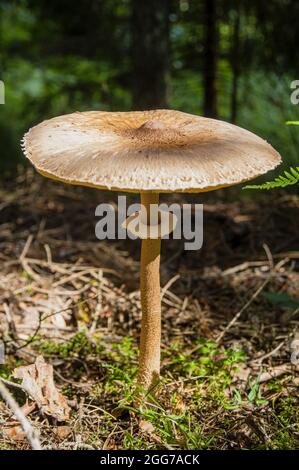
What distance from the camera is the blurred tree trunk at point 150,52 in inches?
235

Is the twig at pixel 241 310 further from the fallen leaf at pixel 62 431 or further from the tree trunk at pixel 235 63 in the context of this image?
the tree trunk at pixel 235 63

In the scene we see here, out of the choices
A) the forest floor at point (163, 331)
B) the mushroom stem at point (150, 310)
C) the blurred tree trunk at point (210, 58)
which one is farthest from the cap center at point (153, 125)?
the blurred tree trunk at point (210, 58)

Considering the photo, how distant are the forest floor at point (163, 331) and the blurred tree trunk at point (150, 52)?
145 cm

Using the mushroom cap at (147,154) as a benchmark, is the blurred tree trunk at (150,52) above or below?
above

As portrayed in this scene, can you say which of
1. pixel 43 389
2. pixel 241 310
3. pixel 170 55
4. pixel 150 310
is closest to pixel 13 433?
pixel 43 389

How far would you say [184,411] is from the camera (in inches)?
119

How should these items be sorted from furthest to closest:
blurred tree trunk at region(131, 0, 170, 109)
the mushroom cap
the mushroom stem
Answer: blurred tree trunk at region(131, 0, 170, 109), the mushroom stem, the mushroom cap

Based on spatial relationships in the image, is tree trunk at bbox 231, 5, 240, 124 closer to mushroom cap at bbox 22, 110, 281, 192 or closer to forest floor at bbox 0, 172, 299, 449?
forest floor at bbox 0, 172, 299, 449

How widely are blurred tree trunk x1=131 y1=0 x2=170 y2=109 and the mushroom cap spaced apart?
338cm

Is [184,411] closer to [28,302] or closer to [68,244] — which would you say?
[28,302]

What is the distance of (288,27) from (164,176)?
4792 mm

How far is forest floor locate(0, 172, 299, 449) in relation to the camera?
9.31 feet

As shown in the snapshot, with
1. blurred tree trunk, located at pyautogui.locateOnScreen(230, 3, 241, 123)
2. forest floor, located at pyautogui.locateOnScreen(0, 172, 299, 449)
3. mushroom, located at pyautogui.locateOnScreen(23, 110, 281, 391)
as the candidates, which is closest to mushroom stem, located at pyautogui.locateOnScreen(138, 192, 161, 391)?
mushroom, located at pyautogui.locateOnScreen(23, 110, 281, 391)
